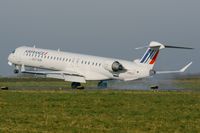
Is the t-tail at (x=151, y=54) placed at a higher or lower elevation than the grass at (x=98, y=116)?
higher

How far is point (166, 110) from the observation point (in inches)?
1247

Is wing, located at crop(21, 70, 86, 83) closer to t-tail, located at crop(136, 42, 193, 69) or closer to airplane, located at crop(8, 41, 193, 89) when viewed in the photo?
airplane, located at crop(8, 41, 193, 89)

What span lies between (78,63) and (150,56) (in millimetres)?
Result: 8338

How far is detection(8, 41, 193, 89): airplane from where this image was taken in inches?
2564

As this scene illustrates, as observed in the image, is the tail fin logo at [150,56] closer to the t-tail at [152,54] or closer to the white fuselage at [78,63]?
the t-tail at [152,54]

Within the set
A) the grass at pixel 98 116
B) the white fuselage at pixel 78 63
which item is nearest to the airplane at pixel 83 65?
the white fuselage at pixel 78 63

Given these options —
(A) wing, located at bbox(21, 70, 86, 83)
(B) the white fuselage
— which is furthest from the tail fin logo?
(A) wing, located at bbox(21, 70, 86, 83)

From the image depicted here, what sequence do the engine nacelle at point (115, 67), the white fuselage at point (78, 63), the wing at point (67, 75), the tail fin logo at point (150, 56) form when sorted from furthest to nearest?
the wing at point (67, 75)
the tail fin logo at point (150, 56)
the white fuselage at point (78, 63)
the engine nacelle at point (115, 67)

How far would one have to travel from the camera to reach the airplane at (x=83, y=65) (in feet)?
214

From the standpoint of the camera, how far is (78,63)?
224 feet

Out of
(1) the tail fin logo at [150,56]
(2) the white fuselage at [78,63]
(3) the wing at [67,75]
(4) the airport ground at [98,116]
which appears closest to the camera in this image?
(4) the airport ground at [98,116]

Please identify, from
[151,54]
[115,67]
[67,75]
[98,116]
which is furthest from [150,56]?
[98,116]

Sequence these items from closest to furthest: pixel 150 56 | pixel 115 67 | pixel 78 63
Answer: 1. pixel 115 67
2. pixel 150 56
3. pixel 78 63

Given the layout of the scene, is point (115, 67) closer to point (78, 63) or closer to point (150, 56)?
point (150, 56)
